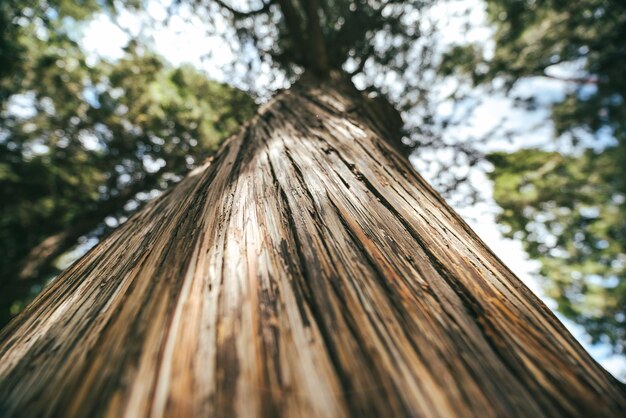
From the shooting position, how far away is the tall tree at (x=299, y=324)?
1.23 feet

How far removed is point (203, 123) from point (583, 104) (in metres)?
7.56

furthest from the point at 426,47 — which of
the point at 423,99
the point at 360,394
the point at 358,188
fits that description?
the point at 360,394

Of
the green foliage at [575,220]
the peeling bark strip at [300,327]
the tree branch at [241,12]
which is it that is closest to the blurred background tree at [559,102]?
the green foliage at [575,220]

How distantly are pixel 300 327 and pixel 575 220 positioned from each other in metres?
7.36

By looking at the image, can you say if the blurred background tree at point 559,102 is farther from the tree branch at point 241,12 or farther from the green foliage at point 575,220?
the tree branch at point 241,12

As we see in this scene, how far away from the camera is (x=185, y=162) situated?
13.8 ft

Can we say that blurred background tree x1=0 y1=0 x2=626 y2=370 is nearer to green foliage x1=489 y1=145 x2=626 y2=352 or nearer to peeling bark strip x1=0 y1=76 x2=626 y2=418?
green foliage x1=489 y1=145 x2=626 y2=352

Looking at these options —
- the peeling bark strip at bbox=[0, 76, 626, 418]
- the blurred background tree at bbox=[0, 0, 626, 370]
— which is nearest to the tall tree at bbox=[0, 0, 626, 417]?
the peeling bark strip at bbox=[0, 76, 626, 418]

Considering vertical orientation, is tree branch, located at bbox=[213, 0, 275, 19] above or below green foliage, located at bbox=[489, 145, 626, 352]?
above

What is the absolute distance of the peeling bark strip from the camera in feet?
1.23

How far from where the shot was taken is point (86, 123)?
479 cm

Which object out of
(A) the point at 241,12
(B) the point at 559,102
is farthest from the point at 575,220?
(A) the point at 241,12

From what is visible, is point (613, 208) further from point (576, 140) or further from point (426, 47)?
point (426, 47)

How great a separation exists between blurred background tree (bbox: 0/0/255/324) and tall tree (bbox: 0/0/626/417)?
3.31m
